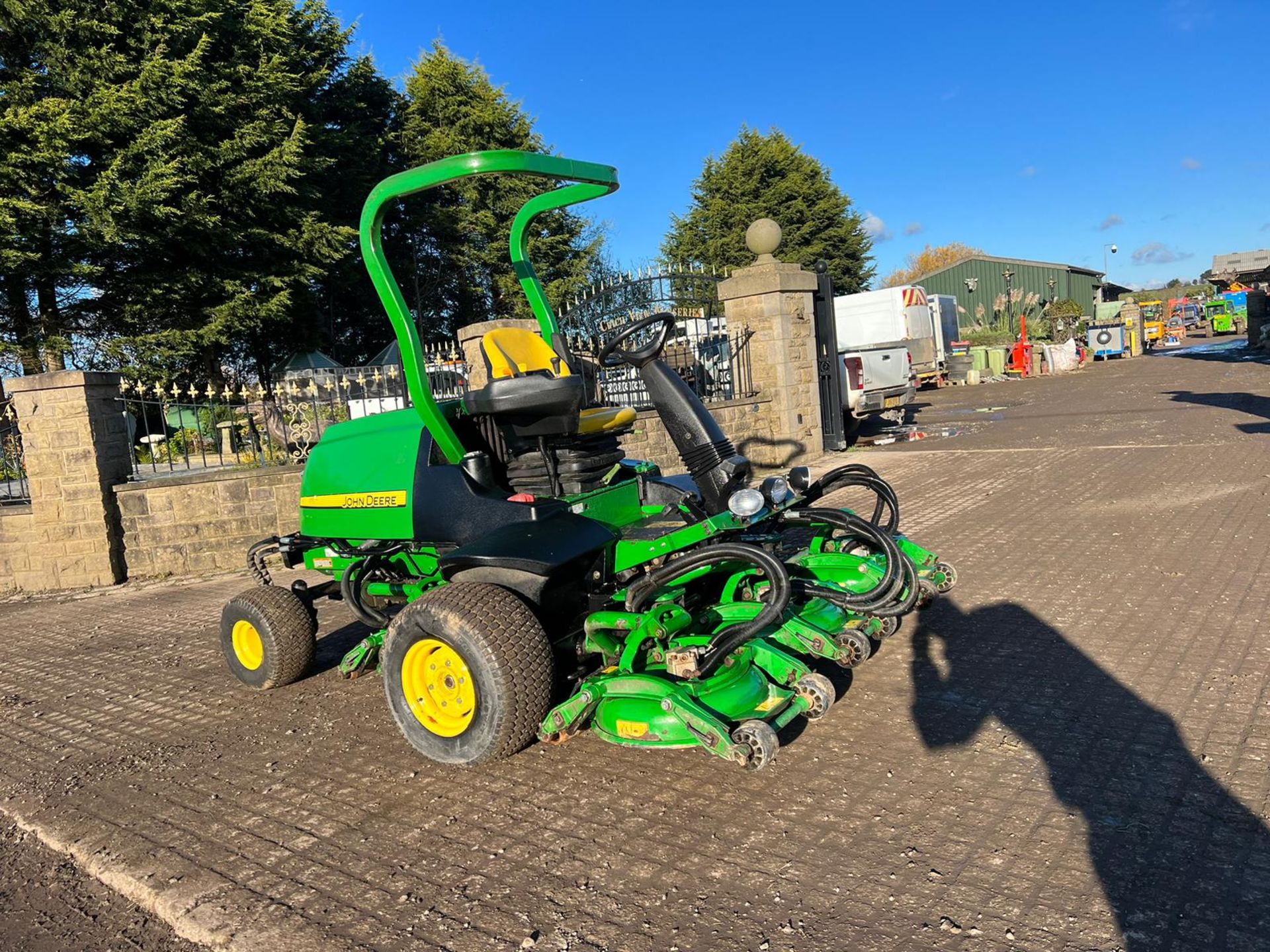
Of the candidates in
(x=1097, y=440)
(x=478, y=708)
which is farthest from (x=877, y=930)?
(x=1097, y=440)

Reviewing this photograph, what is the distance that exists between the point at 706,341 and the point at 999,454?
13.9ft

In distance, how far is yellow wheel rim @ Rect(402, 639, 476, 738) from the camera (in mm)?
3572

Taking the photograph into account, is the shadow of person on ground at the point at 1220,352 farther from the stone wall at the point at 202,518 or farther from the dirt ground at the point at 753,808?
the stone wall at the point at 202,518

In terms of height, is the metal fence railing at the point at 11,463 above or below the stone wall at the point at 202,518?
above

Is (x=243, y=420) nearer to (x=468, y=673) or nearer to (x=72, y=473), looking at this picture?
(x=72, y=473)

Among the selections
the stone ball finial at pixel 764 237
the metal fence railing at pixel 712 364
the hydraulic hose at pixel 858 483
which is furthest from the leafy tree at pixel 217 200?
the hydraulic hose at pixel 858 483

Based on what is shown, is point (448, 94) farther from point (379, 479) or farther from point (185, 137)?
point (379, 479)

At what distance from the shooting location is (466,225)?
95.1 feet

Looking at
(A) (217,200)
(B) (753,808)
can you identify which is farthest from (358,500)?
(A) (217,200)

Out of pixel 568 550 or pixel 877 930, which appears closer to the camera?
pixel 877 930

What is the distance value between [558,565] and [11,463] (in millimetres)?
7739

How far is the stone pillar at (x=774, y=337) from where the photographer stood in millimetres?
11969

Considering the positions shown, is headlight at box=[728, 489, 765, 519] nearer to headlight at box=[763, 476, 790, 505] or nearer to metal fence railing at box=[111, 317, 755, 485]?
headlight at box=[763, 476, 790, 505]

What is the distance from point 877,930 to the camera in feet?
8.00
